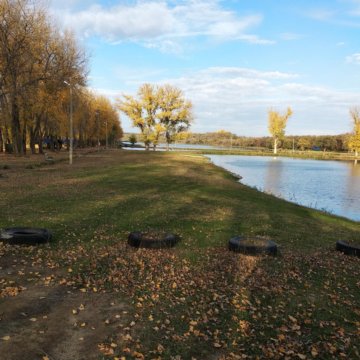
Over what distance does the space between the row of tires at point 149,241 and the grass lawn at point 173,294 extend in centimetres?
25

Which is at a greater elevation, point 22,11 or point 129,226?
point 22,11

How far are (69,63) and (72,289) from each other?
41494 millimetres

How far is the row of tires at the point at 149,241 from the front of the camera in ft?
32.2

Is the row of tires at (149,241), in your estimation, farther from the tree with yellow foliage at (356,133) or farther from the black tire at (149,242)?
the tree with yellow foliage at (356,133)

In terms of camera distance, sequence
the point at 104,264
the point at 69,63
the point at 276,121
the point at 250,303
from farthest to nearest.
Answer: the point at 276,121
the point at 69,63
the point at 104,264
the point at 250,303

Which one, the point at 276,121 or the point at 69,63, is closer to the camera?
the point at 69,63

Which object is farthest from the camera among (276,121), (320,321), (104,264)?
(276,121)

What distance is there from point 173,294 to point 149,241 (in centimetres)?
276

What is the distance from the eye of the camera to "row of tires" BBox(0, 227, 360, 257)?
9.81 meters

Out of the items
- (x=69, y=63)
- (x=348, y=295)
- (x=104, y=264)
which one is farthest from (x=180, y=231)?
(x=69, y=63)

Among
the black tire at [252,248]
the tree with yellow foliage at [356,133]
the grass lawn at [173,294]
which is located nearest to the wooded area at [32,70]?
the grass lawn at [173,294]

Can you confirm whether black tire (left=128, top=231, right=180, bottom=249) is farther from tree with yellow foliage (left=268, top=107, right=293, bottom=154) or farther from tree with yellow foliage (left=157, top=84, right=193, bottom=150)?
tree with yellow foliage (left=268, top=107, right=293, bottom=154)

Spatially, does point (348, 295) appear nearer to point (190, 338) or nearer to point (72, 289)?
point (190, 338)

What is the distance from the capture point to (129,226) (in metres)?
12.7
